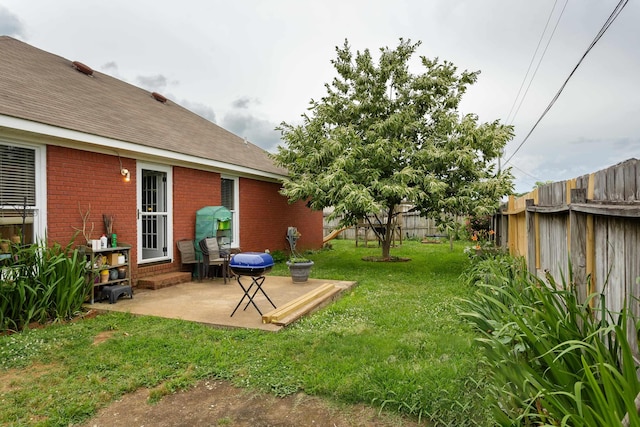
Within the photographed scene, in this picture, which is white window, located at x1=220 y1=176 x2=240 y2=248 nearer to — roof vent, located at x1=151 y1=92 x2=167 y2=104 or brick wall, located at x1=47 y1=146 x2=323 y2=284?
brick wall, located at x1=47 y1=146 x2=323 y2=284

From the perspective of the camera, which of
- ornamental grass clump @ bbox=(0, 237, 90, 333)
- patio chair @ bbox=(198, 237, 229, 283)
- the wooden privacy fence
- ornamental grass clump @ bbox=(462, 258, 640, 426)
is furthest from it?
patio chair @ bbox=(198, 237, 229, 283)

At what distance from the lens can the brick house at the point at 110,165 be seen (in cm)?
545

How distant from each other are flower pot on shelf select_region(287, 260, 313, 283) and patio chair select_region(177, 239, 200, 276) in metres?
2.17

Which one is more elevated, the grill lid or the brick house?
the brick house

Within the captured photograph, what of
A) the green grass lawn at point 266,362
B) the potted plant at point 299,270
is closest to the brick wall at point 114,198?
the green grass lawn at point 266,362

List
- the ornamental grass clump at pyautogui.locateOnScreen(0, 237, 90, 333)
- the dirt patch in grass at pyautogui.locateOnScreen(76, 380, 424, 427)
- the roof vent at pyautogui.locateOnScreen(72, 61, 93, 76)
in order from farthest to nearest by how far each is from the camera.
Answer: the roof vent at pyautogui.locateOnScreen(72, 61, 93, 76)
the ornamental grass clump at pyautogui.locateOnScreen(0, 237, 90, 333)
the dirt patch in grass at pyautogui.locateOnScreen(76, 380, 424, 427)

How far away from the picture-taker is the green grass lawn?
2898 millimetres

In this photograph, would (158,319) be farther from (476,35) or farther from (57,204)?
(476,35)

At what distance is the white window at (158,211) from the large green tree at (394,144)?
2.86 metres

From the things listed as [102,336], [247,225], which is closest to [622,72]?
[247,225]

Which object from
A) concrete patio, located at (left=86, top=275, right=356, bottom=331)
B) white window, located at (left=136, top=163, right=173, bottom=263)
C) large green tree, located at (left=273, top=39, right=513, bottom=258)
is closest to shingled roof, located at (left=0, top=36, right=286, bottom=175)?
white window, located at (left=136, top=163, right=173, bottom=263)

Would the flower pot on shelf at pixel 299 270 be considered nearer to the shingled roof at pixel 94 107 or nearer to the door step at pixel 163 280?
the door step at pixel 163 280

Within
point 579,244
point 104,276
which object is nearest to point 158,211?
point 104,276

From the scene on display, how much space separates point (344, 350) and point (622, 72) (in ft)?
29.9
